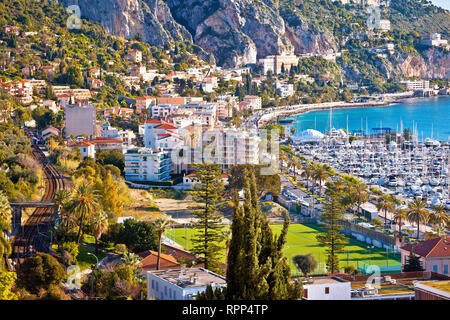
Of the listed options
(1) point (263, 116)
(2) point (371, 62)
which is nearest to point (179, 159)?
(1) point (263, 116)

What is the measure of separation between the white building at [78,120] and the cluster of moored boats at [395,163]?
15.8 meters

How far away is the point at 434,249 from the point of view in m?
19.8

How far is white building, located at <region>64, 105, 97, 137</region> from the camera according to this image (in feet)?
155

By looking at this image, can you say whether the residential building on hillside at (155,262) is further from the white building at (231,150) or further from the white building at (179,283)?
the white building at (231,150)

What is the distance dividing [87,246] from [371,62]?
104 metres

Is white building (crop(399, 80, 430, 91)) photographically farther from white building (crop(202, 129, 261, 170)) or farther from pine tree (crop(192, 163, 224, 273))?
pine tree (crop(192, 163, 224, 273))

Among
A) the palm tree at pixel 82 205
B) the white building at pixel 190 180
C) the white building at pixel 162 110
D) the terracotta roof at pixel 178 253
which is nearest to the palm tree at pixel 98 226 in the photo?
the palm tree at pixel 82 205

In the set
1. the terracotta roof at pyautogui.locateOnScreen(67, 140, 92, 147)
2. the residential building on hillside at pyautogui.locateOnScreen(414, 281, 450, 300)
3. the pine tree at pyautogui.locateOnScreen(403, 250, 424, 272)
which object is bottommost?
the pine tree at pyautogui.locateOnScreen(403, 250, 424, 272)

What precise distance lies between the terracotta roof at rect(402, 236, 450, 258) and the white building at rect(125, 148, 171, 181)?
68.1 feet

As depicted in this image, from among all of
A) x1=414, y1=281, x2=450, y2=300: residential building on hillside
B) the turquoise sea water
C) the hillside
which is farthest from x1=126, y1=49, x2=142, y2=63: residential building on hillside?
x1=414, y1=281, x2=450, y2=300: residential building on hillside

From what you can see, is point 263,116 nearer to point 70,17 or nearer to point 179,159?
point 70,17

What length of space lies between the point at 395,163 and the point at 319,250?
73.2 ft

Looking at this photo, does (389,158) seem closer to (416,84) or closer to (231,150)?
(231,150)

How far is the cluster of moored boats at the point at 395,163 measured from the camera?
3929 cm
